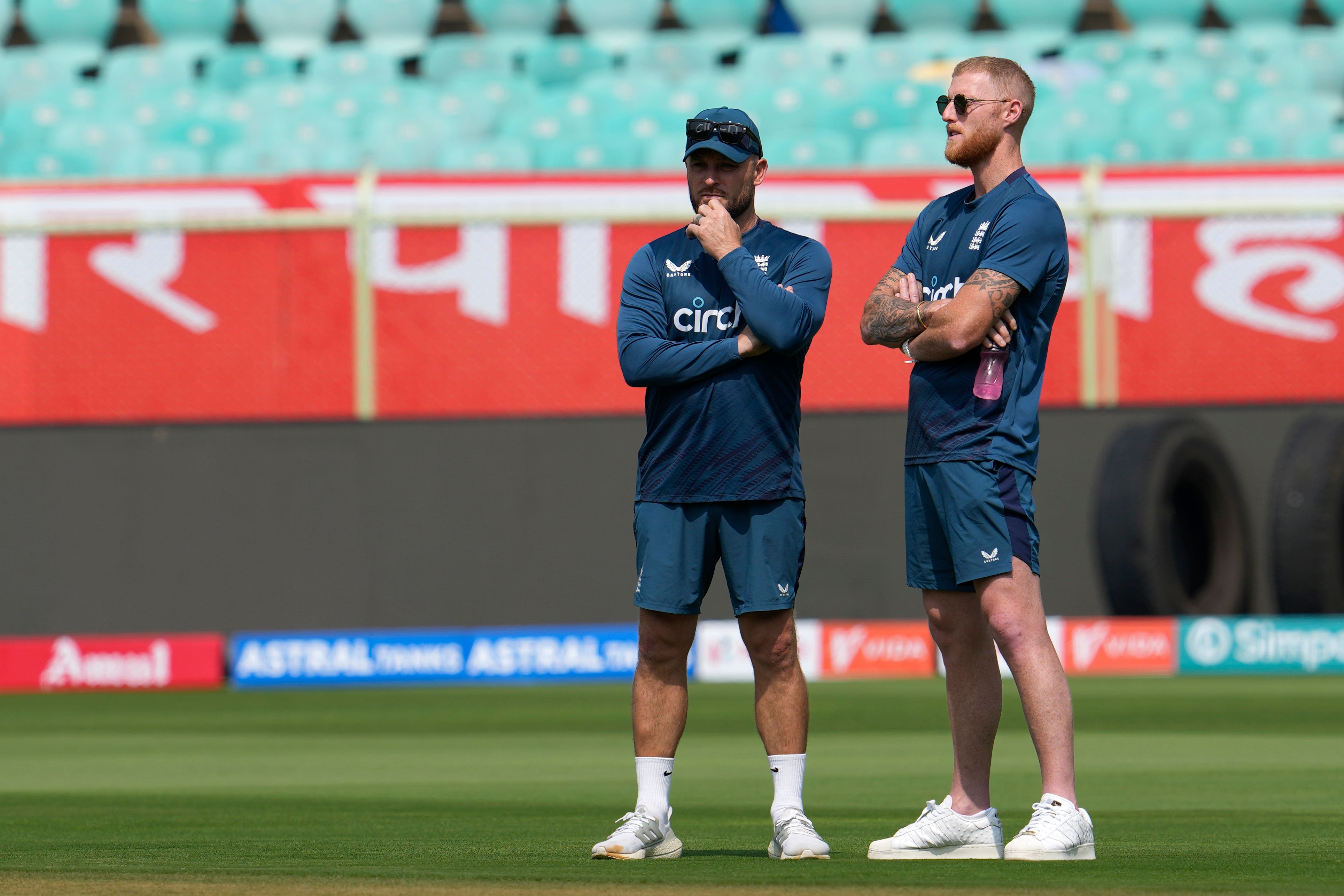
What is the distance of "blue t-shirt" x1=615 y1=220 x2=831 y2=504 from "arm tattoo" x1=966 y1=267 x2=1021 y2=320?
48 cm

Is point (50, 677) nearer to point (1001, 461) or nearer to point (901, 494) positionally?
point (901, 494)

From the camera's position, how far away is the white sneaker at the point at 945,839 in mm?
5582

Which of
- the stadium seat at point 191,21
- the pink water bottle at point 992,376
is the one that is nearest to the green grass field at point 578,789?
the pink water bottle at point 992,376

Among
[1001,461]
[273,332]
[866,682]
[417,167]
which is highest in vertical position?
[417,167]

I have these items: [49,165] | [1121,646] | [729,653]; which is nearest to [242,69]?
[49,165]

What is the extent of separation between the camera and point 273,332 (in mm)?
17203

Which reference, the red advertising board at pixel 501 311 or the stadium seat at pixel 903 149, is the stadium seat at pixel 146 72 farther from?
the stadium seat at pixel 903 149

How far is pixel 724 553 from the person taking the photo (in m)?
5.83

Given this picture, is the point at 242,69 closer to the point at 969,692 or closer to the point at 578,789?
the point at 578,789

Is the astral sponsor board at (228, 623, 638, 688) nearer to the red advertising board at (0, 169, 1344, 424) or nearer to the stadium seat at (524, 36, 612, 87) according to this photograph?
the red advertising board at (0, 169, 1344, 424)

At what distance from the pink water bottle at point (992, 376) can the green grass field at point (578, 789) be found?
4.07 ft

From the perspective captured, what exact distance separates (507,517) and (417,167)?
535cm

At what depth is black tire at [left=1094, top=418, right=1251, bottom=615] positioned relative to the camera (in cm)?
1495

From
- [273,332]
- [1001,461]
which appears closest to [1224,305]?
[273,332]
